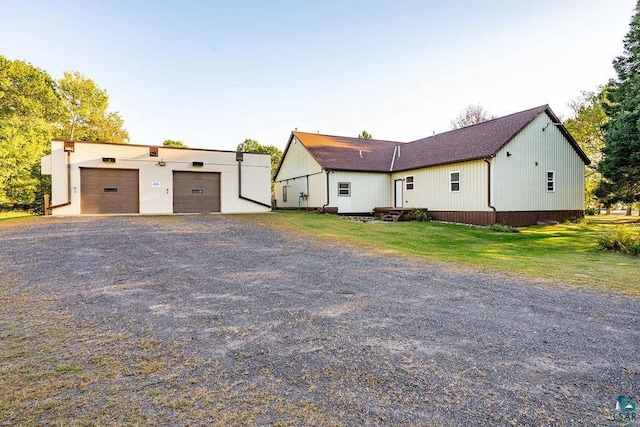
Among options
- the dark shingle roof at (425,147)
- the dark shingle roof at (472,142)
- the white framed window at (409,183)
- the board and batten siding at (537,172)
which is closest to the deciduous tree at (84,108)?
the dark shingle roof at (425,147)

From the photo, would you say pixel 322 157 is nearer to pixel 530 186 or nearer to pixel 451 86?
pixel 451 86

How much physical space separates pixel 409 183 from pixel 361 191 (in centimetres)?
309

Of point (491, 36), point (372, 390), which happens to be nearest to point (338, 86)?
point (491, 36)

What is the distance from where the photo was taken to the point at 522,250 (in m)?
10.2

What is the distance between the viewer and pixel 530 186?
1711 centimetres

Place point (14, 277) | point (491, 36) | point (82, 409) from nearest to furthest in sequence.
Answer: point (82, 409) < point (14, 277) < point (491, 36)

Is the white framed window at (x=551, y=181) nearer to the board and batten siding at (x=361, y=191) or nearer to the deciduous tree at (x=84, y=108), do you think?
the board and batten siding at (x=361, y=191)

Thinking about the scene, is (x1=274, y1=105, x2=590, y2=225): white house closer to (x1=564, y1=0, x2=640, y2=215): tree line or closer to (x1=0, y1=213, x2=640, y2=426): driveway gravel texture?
(x1=564, y1=0, x2=640, y2=215): tree line

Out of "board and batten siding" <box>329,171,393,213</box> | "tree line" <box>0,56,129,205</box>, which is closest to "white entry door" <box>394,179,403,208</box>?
"board and batten siding" <box>329,171,393,213</box>

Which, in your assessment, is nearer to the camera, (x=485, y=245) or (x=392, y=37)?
(x=485, y=245)

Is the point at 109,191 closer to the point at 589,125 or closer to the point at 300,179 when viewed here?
the point at 300,179

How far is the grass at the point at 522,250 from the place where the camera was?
6425 millimetres

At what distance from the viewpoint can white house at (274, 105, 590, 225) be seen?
16453mm

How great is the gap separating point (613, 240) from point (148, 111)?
31182 millimetres
